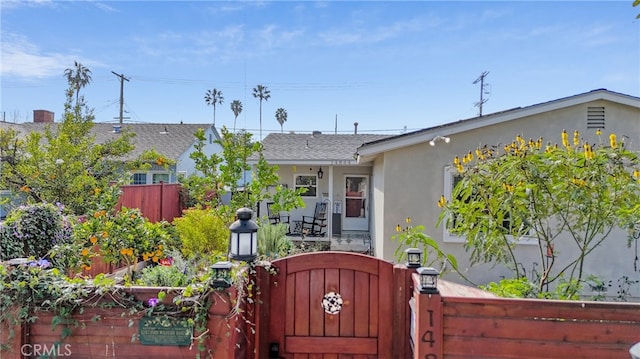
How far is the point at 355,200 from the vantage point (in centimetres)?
1171

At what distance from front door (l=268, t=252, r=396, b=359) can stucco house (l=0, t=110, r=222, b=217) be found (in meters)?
13.5

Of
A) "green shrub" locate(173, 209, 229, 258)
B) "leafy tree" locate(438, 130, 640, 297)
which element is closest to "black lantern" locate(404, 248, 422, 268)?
"leafy tree" locate(438, 130, 640, 297)

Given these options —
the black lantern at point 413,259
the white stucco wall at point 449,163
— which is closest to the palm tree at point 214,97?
the white stucco wall at point 449,163

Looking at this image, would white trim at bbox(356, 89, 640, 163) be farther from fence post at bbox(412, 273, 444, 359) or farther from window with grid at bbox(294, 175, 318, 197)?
window with grid at bbox(294, 175, 318, 197)

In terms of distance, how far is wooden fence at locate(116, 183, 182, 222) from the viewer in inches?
339

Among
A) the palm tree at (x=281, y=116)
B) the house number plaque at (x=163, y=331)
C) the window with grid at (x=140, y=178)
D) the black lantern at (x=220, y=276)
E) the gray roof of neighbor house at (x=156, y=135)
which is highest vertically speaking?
the palm tree at (x=281, y=116)

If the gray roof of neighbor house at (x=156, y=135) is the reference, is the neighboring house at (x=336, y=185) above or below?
below

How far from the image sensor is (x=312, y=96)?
26703 mm

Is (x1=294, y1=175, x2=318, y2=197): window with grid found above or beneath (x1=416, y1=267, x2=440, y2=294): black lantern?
above

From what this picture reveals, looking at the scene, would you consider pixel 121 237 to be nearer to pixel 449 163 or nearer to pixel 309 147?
pixel 449 163

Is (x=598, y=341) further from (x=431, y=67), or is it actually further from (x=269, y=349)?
(x=431, y=67)

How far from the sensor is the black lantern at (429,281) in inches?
97.3

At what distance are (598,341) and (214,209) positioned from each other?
6064 millimetres

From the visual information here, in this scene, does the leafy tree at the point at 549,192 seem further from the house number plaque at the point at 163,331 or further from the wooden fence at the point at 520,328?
the house number plaque at the point at 163,331
